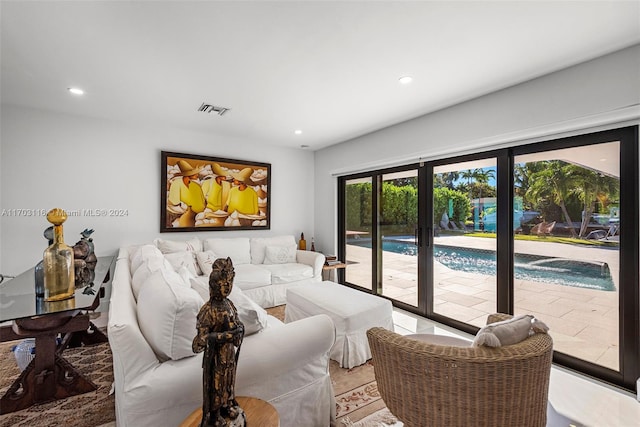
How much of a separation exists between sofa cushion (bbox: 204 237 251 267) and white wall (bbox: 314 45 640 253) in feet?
7.23

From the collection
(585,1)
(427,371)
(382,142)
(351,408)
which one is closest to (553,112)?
(585,1)

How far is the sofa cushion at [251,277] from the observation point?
380cm

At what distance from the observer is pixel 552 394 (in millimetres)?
2004

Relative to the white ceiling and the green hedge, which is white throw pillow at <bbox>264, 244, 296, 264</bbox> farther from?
the white ceiling

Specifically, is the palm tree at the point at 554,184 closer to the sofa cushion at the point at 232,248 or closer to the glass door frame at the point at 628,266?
the glass door frame at the point at 628,266

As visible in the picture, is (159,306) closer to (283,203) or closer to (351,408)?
(351,408)

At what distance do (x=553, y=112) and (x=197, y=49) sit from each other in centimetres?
290

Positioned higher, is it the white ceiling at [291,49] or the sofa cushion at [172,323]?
the white ceiling at [291,49]

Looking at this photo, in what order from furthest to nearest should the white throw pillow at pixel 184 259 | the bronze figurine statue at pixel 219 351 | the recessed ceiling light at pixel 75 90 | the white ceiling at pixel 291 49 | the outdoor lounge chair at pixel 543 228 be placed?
the white throw pillow at pixel 184 259
the recessed ceiling light at pixel 75 90
the outdoor lounge chair at pixel 543 228
the white ceiling at pixel 291 49
the bronze figurine statue at pixel 219 351

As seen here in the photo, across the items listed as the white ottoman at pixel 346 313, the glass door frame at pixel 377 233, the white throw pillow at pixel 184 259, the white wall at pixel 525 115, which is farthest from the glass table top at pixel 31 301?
the white wall at pixel 525 115

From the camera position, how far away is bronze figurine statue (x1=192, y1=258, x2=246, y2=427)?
102cm

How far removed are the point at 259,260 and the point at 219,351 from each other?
3.62 m

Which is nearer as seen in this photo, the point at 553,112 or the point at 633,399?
the point at 633,399

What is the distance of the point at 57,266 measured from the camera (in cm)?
184
